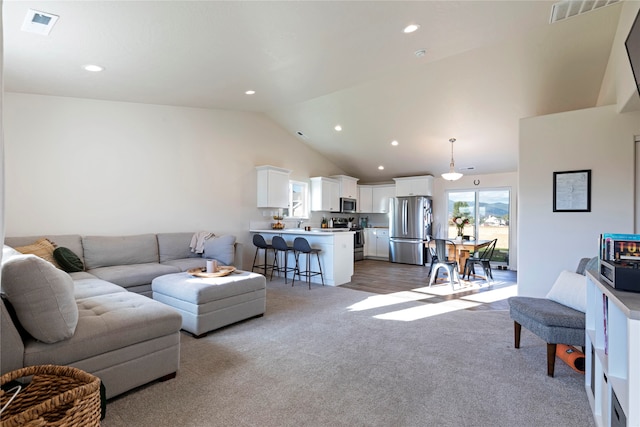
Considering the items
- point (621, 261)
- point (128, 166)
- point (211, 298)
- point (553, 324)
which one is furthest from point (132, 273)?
point (621, 261)

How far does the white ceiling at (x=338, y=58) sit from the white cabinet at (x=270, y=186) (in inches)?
49.6

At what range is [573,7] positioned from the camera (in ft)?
8.68

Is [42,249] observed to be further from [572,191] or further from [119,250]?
[572,191]

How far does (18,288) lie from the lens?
1647 mm

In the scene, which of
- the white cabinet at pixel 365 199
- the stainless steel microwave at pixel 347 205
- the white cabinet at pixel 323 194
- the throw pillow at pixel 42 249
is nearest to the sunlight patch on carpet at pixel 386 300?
the white cabinet at pixel 323 194

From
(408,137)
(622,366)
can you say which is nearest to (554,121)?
(408,137)

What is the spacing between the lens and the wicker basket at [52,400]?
1172mm

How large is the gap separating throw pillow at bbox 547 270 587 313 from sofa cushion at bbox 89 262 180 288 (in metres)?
4.14

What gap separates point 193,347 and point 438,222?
6708 millimetres

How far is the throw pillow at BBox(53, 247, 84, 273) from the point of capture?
11.6 ft

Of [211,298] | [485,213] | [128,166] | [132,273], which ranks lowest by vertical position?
[211,298]

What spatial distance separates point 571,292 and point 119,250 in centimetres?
494

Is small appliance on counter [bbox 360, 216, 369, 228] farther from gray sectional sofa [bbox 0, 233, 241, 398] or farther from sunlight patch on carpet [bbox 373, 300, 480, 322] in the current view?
gray sectional sofa [bbox 0, 233, 241, 398]

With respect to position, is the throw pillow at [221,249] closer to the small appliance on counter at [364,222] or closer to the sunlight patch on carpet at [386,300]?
the sunlight patch on carpet at [386,300]
